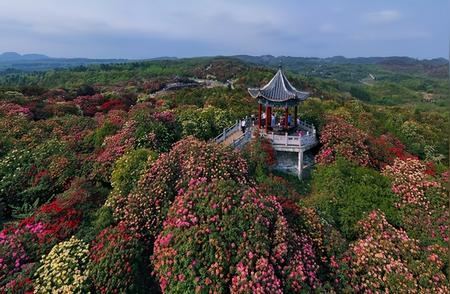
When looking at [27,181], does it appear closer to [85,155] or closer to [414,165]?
[85,155]

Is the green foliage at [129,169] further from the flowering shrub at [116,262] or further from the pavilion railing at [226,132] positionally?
the pavilion railing at [226,132]

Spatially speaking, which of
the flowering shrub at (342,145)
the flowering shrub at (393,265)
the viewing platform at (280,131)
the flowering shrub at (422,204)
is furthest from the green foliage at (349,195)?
the viewing platform at (280,131)

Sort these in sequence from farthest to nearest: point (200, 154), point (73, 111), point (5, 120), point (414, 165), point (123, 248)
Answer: point (73, 111) < point (5, 120) < point (414, 165) < point (200, 154) < point (123, 248)

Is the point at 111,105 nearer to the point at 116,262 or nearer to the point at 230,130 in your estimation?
the point at 230,130

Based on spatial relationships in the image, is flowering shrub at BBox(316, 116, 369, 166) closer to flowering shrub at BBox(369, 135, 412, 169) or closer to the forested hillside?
the forested hillside

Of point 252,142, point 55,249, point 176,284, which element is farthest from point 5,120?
point 176,284

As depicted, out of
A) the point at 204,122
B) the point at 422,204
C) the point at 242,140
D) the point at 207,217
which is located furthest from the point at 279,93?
the point at 207,217

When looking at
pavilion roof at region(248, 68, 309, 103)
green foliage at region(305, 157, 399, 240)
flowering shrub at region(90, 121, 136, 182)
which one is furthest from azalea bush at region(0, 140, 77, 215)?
green foliage at region(305, 157, 399, 240)

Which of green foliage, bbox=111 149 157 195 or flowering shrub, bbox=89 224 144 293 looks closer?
flowering shrub, bbox=89 224 144 293
